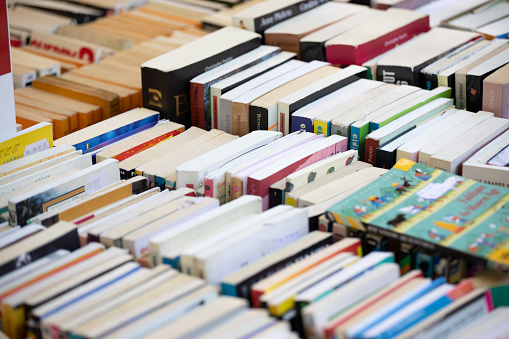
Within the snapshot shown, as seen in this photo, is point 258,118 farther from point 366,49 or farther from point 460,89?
point 460,89

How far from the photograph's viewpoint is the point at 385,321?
2.13 m

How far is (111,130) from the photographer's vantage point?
3506 millimetres

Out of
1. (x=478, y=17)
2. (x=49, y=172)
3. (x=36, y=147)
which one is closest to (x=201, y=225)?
(x=49, y=172)

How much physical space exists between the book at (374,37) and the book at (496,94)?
0.72 metres

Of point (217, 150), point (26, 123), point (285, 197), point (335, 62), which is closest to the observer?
point (285, 197)

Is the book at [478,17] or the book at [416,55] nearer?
the book at [416,55]

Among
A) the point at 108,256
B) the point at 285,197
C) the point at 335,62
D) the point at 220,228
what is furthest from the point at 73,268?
the point at 335,62

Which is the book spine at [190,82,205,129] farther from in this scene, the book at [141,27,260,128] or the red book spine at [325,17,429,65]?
the red book spine at [325,17,429,65]

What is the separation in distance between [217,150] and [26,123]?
1.09 metres

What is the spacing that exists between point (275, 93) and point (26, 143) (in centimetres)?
116

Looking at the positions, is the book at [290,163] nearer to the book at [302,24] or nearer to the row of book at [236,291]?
the row of book at [236,291]

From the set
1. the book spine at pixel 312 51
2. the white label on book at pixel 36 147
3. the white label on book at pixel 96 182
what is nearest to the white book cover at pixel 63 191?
the white label on book at pixel 96 182

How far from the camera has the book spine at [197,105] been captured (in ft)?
12.1

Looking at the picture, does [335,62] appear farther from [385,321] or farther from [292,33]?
[385,321]
